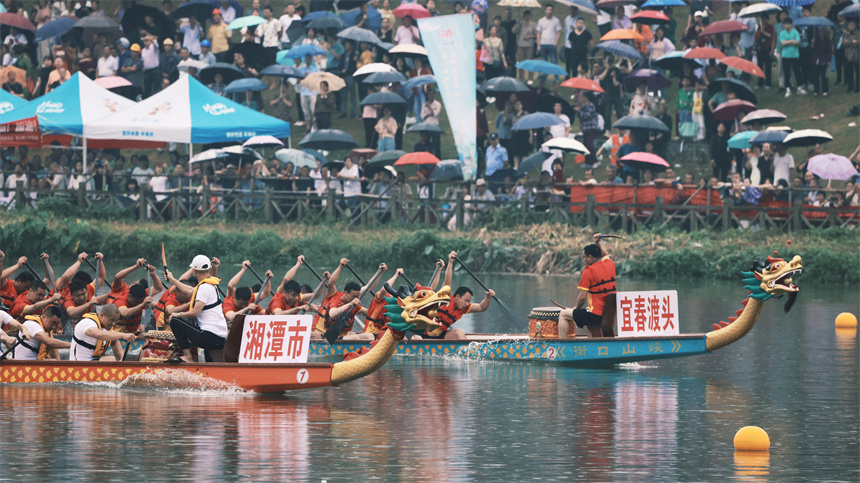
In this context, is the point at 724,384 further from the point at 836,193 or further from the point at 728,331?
the point at 836,193

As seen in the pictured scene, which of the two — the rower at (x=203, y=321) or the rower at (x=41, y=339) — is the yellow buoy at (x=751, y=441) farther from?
the rower at (x=41, y=339)

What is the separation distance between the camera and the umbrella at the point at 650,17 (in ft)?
117

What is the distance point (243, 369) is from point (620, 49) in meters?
20.6

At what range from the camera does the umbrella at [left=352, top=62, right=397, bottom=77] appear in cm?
3509

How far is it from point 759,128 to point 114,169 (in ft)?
53.8

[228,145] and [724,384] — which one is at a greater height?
[228,145]

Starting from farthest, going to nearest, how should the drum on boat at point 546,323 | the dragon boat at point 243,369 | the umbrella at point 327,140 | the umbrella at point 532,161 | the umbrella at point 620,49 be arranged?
the umbrella at point 620,49, the umbrella at point 327,140, the umbrella at point 532,161, the drum on boat at point 546,323, the dragon boat at point 243,369

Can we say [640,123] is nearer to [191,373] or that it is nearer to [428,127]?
[428,127]

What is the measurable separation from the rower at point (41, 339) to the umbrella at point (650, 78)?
65.4 feet

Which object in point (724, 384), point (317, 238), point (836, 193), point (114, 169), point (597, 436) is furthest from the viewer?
point (114, 169)

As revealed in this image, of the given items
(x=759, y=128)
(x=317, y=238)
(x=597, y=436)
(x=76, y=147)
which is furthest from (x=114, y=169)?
(x=597, y=436)

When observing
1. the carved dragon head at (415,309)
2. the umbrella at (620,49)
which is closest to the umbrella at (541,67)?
the umbrella at (620,49)

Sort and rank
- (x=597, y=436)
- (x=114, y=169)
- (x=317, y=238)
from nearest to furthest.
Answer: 1. (x=597, y=436)
2. (x=317, y=238)
3. (x=114, y=169)

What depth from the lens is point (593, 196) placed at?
3256 cm
